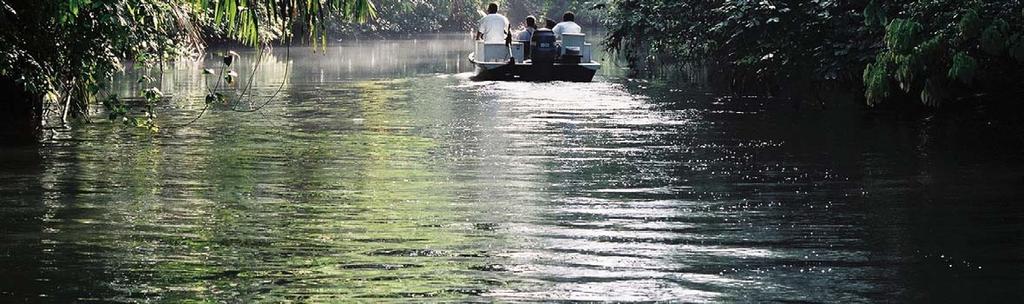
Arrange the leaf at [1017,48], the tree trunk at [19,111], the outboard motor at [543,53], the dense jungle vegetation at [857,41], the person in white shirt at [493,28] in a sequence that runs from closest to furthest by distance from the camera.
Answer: the leaf at [1017,48] < the dense jungle vegetation at [857,41] < the tree trunk at [19,111] < the outboard motor at [543,53] < the person in white shirt at [493,28]

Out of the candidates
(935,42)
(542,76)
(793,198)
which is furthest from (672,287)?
(542,76)

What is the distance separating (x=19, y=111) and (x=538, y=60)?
1427 centimetres

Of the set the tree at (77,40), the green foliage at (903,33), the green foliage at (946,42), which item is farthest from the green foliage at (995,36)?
the tree at (77,40)

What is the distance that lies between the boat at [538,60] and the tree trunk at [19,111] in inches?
554

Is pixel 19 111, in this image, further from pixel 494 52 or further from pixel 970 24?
pixel 494 52

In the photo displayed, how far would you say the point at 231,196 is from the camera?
1352 centimetres

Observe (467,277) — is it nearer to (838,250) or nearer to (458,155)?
(838,250)

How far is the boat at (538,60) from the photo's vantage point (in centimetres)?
3325

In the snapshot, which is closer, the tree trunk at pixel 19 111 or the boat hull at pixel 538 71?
the tree trunk at pixel 19 111

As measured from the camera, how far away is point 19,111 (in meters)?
20.4

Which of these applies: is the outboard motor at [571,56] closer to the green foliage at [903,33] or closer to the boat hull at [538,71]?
the boat hull at [538,71]

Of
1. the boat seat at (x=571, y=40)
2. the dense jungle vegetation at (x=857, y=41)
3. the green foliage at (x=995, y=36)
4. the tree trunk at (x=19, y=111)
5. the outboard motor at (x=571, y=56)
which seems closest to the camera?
the green foliage at (x=995, y=36)

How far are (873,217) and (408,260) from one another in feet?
12.9

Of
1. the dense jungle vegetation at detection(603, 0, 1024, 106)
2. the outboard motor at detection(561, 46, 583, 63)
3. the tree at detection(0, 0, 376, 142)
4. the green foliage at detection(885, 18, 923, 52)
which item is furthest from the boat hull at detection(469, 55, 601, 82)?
the green foliage at detection(885, 18, 923, 52)
